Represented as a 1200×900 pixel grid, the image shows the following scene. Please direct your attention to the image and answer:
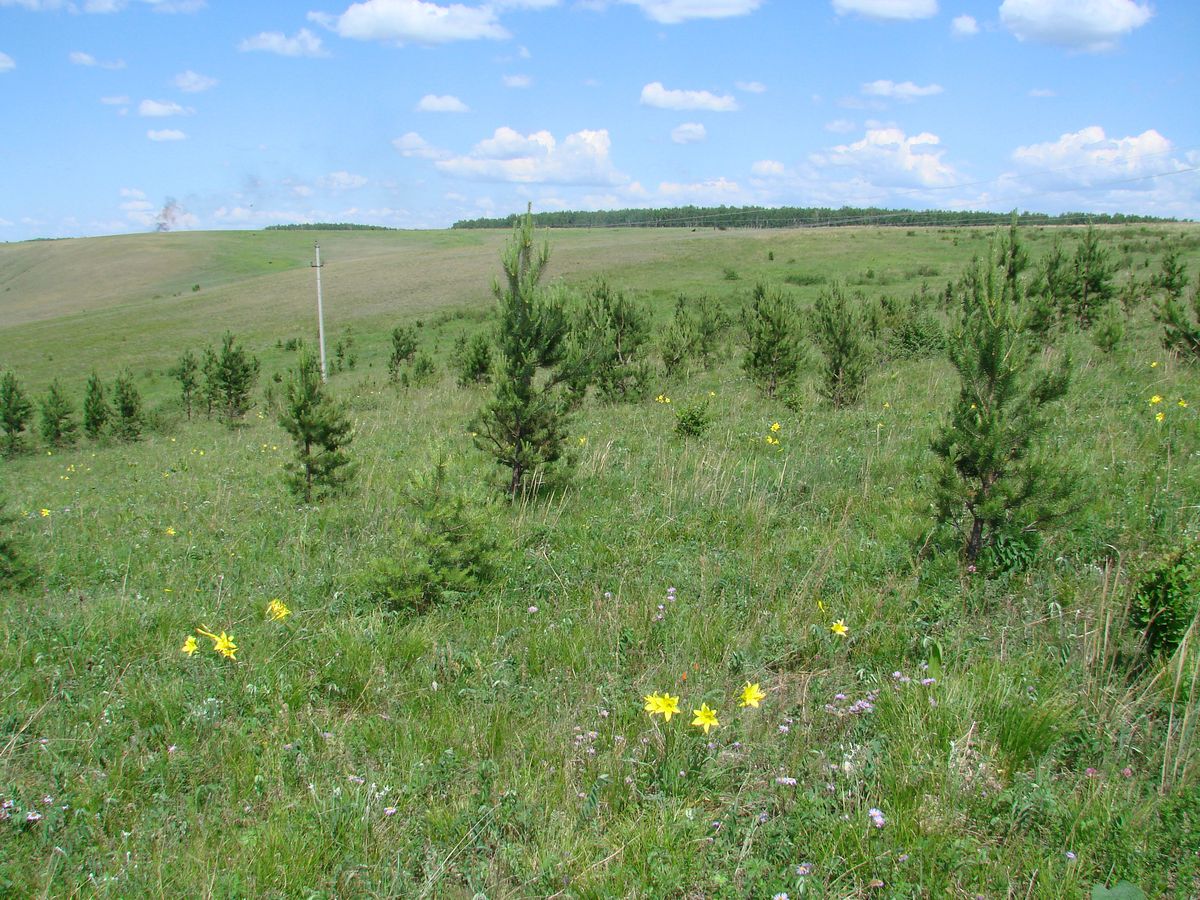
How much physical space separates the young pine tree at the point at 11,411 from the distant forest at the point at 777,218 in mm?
48450

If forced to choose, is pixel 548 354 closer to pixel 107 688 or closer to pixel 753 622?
pixel 753 622

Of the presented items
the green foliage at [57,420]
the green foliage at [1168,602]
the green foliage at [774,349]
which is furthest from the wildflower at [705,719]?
the green foliage at [57,420]

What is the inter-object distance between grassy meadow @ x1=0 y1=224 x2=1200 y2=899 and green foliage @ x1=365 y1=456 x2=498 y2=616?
83mm

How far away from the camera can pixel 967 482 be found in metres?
4.37

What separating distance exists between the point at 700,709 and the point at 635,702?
34 cm

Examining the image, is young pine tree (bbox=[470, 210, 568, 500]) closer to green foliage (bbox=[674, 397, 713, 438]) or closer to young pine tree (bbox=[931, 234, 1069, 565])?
green foliage (bbox=[674, 397, 713, 438])

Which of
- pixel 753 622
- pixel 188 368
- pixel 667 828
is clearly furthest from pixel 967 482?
pixel 188 368

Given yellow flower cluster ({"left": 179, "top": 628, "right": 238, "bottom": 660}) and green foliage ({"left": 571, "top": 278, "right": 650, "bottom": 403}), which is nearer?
yellow flower cluster ({"left": 179, "top": 628, "right": 238, "bottom": 660})

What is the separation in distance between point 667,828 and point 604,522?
3639 millimetres

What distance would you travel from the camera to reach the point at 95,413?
27438 millimetres

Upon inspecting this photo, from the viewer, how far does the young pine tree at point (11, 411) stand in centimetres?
2709

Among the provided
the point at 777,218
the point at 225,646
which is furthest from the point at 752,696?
the point at 777,218

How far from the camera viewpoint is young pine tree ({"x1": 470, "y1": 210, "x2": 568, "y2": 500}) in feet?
22.9

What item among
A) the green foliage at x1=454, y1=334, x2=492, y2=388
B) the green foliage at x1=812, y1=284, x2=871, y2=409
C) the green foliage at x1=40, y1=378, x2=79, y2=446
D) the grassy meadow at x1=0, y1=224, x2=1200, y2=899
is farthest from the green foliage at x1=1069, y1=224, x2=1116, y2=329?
the green foliage at x1=40, y1=378, x2=79, y2=446
